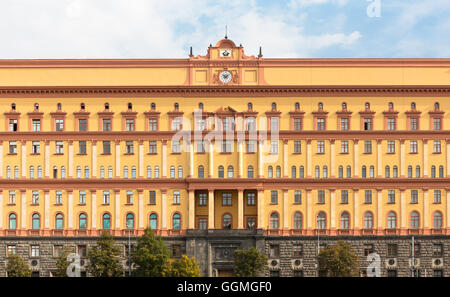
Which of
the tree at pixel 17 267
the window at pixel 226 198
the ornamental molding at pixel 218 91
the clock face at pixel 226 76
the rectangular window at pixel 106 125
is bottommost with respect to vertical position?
the tree at pixel 17 267

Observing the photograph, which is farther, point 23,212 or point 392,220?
point 392,220

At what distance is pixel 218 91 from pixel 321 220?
1700cm

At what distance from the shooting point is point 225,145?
2827 inches

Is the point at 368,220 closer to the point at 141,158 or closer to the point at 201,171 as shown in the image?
the point at 201,171

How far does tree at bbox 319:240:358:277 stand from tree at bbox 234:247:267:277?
5551 mm

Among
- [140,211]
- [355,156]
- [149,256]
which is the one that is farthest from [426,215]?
[140,211]

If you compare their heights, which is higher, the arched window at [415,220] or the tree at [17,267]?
the arched window at [415,220]

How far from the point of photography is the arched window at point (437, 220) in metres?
71.2

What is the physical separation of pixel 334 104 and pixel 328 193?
9270 mm

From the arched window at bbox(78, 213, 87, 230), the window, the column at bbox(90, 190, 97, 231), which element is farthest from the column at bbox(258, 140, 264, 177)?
the arched window at bbox(78, 213, 87, 230)

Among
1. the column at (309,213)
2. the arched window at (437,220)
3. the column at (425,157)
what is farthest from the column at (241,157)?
the arched window at (437,220)

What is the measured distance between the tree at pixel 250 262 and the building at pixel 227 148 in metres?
6.86

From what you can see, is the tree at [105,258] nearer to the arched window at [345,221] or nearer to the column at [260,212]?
the column at [260,212]
